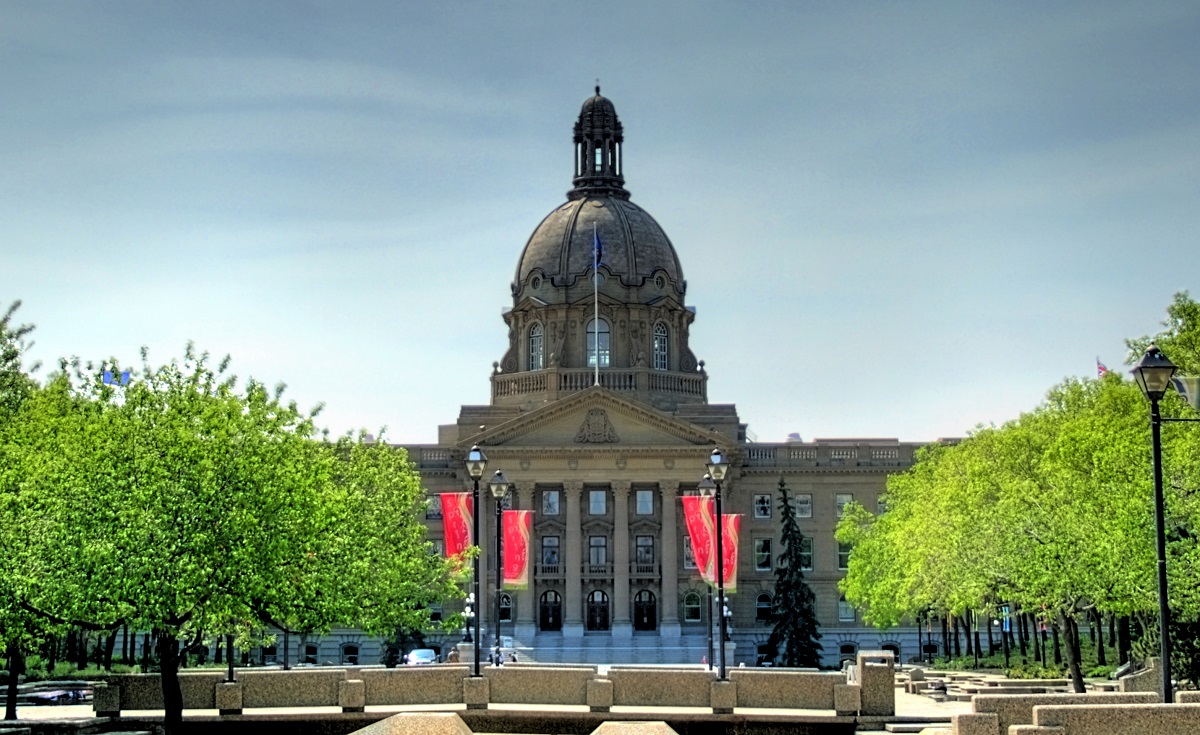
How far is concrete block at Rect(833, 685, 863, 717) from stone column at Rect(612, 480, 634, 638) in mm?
61847

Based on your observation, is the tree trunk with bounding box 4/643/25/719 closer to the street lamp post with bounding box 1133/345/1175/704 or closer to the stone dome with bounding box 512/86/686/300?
the street lamp post with bounding box 1133/345/1175/704

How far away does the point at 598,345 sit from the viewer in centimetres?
11788

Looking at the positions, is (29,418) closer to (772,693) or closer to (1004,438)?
(772,693)

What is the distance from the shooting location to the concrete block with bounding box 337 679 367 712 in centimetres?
4462

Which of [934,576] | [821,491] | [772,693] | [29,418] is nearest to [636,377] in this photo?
[821,491]

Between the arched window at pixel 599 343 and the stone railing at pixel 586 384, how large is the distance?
1462 mm

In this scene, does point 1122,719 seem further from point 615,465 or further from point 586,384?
point 586,384

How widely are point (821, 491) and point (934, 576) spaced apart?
38.5m

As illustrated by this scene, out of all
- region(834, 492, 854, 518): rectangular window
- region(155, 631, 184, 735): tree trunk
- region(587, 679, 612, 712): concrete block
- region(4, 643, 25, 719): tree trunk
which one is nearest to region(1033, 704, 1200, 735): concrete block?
region(587, 679, 612, 712): concrete block

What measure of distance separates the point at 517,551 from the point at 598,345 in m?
35.7

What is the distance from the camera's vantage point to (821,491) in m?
114

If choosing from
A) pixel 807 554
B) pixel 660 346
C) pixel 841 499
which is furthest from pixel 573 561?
pixel 841 499

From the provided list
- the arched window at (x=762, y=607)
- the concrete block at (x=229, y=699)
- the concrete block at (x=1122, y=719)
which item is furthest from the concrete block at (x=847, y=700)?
the arched window at (x=762, y=607)

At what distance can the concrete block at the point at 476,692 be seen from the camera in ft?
149
